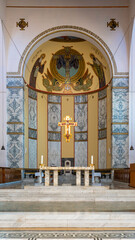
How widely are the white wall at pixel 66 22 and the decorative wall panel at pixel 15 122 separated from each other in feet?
2.77

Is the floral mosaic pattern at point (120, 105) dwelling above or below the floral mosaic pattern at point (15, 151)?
above

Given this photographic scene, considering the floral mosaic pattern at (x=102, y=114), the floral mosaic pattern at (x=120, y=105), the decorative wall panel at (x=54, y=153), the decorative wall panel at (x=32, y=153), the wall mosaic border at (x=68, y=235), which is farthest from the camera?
the decorative wall panel at (x=54, y=153)

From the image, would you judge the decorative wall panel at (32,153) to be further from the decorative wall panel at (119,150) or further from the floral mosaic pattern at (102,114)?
the decorative wall panel at (119,150)

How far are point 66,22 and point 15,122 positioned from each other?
5395 millimetres

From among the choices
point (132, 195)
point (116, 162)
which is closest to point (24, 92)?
point (116, 162)

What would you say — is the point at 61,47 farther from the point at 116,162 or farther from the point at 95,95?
the point at 116,162

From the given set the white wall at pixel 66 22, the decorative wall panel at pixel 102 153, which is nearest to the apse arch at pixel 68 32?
the white wall at pixel 66 22

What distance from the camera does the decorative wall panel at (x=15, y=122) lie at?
14.2 meters

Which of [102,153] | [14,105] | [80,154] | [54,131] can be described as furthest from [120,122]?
[14,105]

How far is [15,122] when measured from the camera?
14.3 m

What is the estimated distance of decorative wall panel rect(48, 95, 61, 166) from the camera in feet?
57.5

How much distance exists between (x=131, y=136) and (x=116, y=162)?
1.39 metres

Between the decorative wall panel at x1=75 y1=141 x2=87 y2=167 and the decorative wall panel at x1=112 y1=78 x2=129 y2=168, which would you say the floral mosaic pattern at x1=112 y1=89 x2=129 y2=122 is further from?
the decorative wall panel at x1=75 y1=141 x2=87 y2=167

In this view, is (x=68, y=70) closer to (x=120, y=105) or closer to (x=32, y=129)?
(x=32, y=129)
